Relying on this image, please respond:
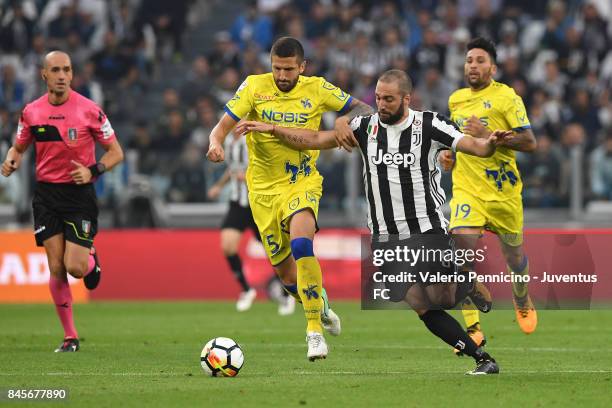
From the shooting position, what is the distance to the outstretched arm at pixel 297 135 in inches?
394

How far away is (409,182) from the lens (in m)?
9.52

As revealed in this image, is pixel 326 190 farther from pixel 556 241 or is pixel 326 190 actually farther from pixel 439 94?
pixel 556 241

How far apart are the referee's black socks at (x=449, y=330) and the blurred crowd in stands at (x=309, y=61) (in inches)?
426

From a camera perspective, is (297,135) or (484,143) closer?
(484,143)

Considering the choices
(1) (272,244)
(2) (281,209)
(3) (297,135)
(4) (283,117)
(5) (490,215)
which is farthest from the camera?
(5) (490,215)

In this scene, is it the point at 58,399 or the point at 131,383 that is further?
the point at 131,383

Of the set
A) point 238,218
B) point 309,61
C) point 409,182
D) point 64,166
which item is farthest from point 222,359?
point 309,61

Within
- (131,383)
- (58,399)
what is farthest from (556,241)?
(58,399)

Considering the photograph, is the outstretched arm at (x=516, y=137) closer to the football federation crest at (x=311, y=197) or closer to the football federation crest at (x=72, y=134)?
the football federation crest at (x=311, y=197)

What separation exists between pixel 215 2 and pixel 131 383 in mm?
19551

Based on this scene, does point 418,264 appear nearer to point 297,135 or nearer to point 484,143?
point 484,143

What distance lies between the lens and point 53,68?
11.7 metres

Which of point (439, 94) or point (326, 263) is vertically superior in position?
point (439, 94)

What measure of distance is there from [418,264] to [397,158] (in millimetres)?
818
